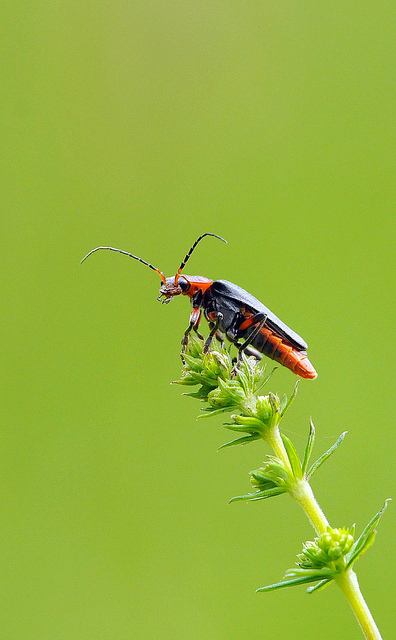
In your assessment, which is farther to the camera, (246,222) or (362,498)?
(246,222)

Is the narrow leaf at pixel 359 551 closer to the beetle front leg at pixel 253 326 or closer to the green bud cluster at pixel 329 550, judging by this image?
the green bud cluster at pixel 329 550

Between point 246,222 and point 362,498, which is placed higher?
point 246,222

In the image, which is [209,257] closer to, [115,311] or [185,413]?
[115,311]

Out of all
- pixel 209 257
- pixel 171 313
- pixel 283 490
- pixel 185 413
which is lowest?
pixel 283 490

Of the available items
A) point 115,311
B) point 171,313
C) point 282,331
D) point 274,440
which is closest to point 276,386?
point 171,313

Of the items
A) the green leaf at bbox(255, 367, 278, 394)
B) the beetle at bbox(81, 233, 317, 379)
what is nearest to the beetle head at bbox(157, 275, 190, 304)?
the beetle at bbox(81, 233, 317, 379)

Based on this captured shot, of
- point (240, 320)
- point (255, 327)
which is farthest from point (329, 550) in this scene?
point (240, 320)

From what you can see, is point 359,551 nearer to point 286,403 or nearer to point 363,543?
point 363,543
